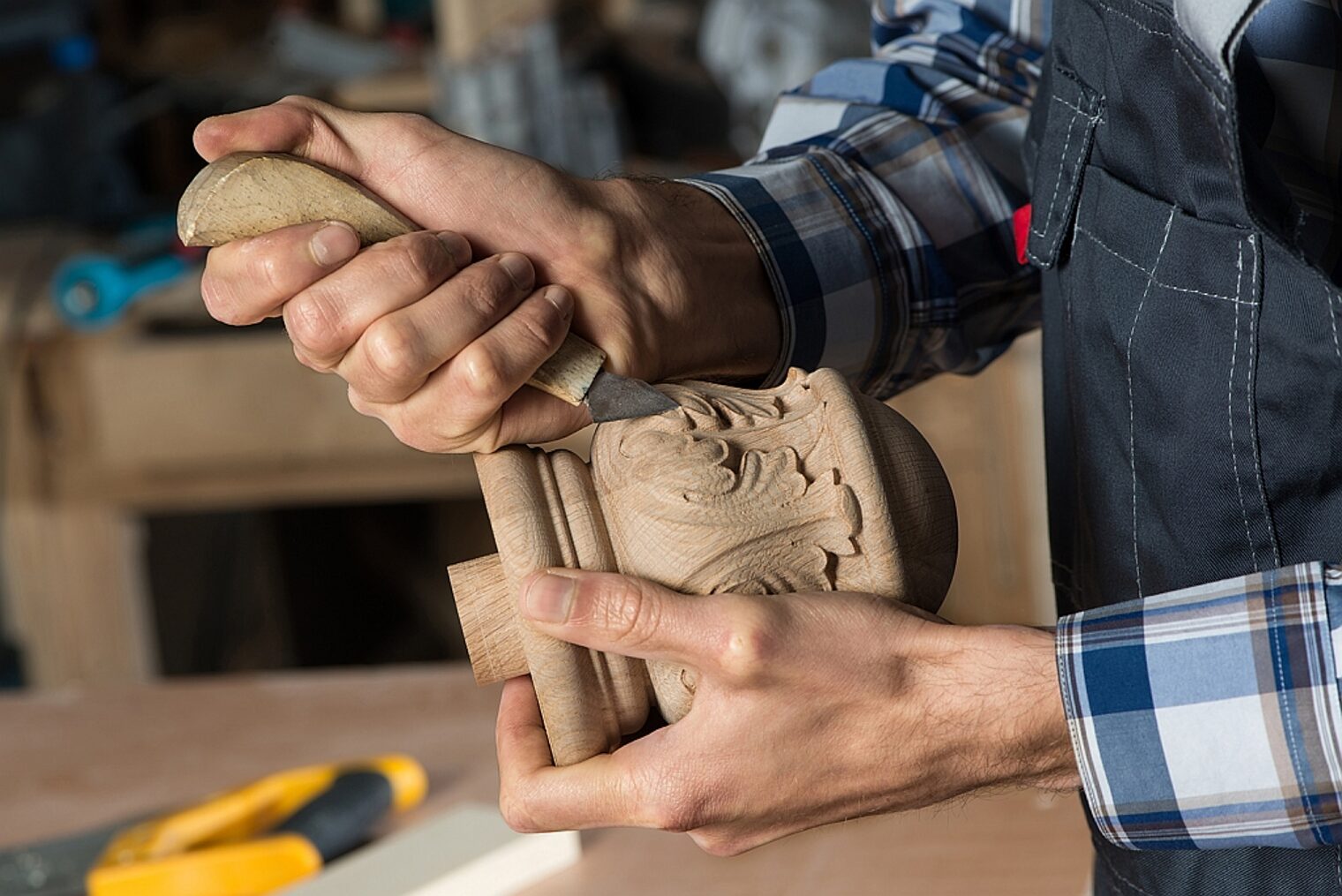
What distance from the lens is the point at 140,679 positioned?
8.73ft

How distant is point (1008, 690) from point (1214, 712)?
0.34 feet

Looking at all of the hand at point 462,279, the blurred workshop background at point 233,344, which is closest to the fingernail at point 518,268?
the hand at point 462,279

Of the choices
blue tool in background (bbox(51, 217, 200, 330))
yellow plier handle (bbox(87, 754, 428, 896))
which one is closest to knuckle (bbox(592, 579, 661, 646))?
yellow plier handle (bbox(87, 754, 428, 896))

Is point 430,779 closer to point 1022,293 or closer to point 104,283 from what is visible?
point 1022,293

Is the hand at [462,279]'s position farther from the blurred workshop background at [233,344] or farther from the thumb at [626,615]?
the blurred workshop background at [233,344]

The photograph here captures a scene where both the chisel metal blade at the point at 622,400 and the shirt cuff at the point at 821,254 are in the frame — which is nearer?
the chisel metal blade at the point at 622,400

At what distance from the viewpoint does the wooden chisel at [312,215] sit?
78cm

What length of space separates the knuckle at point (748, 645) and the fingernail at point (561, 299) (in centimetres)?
23

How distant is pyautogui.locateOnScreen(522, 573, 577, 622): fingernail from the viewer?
74cm

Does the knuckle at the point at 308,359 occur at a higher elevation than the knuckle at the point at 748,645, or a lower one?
higher

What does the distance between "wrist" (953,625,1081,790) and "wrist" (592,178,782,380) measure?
297mm

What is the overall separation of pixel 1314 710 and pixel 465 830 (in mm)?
802

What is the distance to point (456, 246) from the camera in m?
0.83

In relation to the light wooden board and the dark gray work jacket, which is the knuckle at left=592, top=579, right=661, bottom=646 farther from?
the light wooden board
